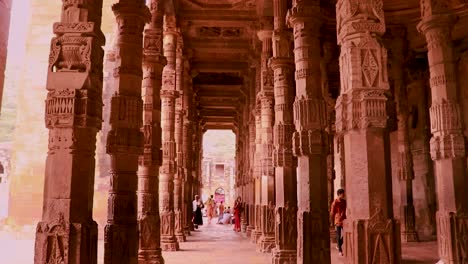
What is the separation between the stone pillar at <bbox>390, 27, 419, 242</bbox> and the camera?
16656 mm

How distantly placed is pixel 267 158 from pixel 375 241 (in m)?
9.00

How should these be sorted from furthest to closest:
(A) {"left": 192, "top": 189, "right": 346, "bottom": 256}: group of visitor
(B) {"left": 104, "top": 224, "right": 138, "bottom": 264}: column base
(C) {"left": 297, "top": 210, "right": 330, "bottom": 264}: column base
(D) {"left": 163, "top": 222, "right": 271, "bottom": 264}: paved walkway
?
(D) {"left": 163, "top": 222, "right": 271, "bottom": 264}: paved walkway → (A) {"left": 192, "top": 189, "right": 346, "bottom": 256}: group of visitor → (C) {"left": 297, "top": 210, "right": 330, "bottom": 264}: column base → (B) {"left": 104, "top": 224, "right": 138, "bottom": 264}: column base

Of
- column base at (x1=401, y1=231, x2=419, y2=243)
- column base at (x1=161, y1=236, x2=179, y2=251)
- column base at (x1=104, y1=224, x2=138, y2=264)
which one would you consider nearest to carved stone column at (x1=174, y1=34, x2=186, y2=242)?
column base at (x1=161, y1=236, x2=179, y2=251)

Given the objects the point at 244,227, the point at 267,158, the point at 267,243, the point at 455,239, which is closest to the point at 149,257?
the point at 267,243

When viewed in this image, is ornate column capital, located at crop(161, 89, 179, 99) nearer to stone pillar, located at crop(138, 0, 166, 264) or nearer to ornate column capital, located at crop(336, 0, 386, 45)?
stone pillar, located at crop(138, 0, 166, 264)

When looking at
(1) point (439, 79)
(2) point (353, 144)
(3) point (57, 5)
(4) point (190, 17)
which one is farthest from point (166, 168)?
(3) point (57, 5)

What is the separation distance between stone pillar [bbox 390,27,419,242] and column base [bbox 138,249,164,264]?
10056 millimetres

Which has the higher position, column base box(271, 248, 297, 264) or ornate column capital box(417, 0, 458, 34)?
ornate column capital box(417, 0, 458, 34)

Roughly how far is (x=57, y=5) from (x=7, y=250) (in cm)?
1212

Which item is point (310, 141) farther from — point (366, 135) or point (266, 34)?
point (266, 34)

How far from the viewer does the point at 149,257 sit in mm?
10430

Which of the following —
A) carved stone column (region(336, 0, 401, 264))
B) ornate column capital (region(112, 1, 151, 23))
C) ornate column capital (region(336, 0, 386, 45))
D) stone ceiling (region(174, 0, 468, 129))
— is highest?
stone ceiling (region(174, 0, 468, 129))

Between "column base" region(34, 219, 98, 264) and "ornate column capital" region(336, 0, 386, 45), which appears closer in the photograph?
"column base" region(34, 219, 98, 264)

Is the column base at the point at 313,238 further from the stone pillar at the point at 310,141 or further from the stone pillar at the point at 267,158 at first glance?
the stone pillar at the point at 267,158
